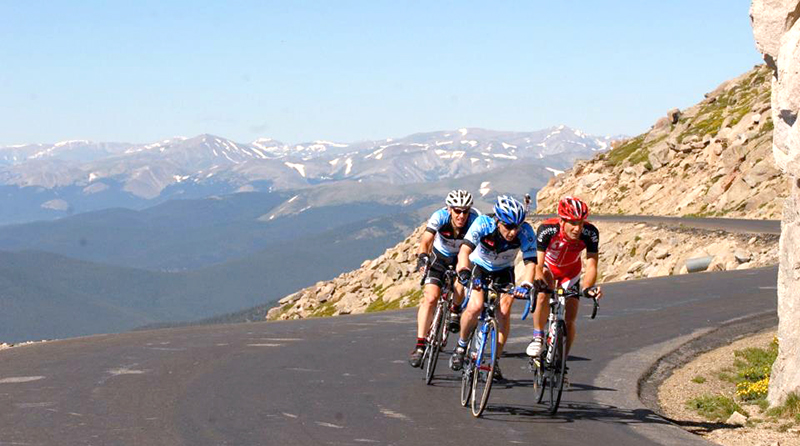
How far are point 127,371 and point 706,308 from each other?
13.8 metres

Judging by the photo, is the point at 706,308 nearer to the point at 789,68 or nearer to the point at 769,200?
the point at 789,68

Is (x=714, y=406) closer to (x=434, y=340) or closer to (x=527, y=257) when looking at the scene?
(x=527, y=257)

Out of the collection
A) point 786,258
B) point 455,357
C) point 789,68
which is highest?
point 789,68

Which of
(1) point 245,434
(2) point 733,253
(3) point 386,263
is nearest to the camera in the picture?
(1) point 245,434

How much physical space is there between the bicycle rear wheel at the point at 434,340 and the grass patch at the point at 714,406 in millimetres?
3546

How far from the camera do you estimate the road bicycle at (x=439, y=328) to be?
13695mm

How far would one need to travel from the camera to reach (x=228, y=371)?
15.1 metres

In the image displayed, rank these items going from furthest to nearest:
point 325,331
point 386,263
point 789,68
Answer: point 386,263 < point 325,331 < point 789,68

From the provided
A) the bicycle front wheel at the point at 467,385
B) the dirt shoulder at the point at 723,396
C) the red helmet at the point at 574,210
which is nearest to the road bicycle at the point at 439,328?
the bicycle front wheel at the point at 467,385

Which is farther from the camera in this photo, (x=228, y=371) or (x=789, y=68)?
(x=228, y=371)

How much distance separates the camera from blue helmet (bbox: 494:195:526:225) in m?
11.7

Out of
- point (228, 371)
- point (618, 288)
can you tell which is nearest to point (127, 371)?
point (228, 371)

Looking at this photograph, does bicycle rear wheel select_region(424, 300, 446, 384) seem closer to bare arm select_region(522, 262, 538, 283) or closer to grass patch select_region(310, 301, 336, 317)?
bare arm select_region(522, 262, 538, 283)

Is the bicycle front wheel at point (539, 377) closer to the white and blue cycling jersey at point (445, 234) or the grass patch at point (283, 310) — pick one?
the white and blue cycling jersey at point (445, 234)
